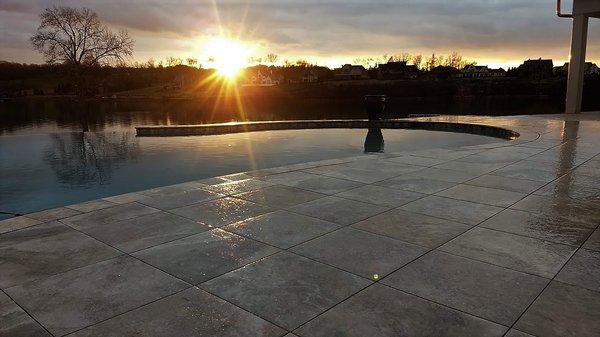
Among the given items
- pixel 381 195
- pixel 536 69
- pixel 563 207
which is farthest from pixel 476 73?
pixel 381 195

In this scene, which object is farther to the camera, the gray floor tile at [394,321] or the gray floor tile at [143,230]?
the gray floor tile at [143,230]

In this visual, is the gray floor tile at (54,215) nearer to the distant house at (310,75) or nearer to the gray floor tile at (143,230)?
the gray floor tile at (143,230)

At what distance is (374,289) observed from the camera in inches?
116

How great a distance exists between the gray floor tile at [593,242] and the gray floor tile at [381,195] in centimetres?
193

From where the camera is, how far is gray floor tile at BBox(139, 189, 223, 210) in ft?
17.1

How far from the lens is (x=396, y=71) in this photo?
12444 centimetres

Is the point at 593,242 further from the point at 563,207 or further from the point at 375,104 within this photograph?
the point at 375,104

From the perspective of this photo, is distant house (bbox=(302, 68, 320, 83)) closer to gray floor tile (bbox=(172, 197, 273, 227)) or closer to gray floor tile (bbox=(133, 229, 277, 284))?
gray floor tile (bbox=(172, 197, 273, 227))

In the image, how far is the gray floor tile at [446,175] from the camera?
635 centimetres

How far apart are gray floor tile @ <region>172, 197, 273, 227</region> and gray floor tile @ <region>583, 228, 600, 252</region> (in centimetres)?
329

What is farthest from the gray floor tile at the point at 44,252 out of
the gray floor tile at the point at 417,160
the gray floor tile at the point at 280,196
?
the gray floor tile at the point at 417,160

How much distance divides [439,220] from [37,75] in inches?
4738

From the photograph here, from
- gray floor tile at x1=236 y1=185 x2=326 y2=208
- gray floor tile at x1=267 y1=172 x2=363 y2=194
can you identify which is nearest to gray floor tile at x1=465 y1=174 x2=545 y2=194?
gray floor tile at x1=267 y1=172 x2=363 y2=194

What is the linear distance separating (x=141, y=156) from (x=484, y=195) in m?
10.9
